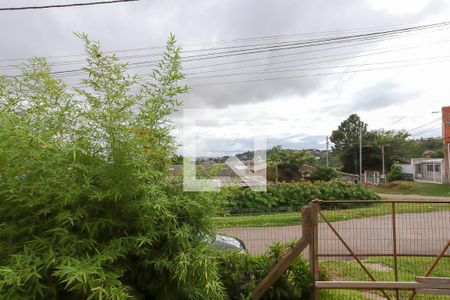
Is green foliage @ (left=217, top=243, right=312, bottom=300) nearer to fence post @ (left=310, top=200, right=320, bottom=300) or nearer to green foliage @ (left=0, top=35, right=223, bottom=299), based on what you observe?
fence post @ (left=310, top=200, right=320, bottom=300)

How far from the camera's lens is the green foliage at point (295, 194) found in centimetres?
1145

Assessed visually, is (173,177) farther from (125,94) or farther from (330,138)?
(330,138)

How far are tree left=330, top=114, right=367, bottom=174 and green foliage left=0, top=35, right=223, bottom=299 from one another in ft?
122

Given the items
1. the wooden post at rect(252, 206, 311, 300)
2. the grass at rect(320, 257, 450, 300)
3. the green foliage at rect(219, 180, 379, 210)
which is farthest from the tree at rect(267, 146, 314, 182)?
the wooden post at rect(252, 206, 311, 300)

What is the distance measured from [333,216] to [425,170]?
28793mm

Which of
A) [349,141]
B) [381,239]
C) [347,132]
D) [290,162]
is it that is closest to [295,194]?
[381,239]

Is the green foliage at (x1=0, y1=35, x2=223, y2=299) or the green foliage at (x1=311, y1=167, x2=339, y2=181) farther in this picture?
the green foliage at (x1=311, y1=167, x2=339, y2=181)

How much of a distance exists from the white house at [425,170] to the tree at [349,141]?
4984mm

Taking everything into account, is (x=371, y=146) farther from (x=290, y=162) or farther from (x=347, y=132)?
(x=290, y=162)

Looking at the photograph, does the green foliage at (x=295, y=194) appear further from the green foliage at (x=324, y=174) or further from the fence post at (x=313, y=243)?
the fence post at (x=313, y=243)

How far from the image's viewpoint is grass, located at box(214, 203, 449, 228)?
16.0ft

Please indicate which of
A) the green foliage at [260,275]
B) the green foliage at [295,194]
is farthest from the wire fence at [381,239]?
the green foliage at [295,194]

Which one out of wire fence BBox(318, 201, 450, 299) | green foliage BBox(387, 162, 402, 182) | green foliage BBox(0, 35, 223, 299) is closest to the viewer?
green foliage BBox(0, 35, 223, 299)

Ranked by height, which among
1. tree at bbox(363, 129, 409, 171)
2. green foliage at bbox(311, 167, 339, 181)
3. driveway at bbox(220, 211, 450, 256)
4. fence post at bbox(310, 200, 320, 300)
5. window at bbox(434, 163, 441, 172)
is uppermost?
tree at bbox(363, 129, 409, 171)
